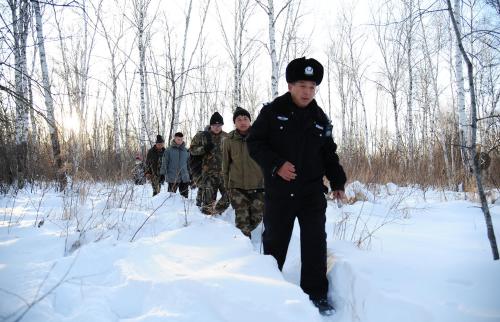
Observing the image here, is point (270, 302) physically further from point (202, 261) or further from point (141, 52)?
point (141, 52)

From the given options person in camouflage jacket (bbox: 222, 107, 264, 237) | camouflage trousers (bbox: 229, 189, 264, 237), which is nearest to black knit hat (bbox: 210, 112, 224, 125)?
person in camouflage jacket (bbox: 222, 107, 264, 237)

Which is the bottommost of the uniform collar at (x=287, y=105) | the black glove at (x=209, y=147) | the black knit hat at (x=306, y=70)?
the black glove at (x=209, y=147)

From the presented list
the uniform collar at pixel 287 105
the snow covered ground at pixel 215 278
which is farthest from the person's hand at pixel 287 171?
the snow covered ground at pixel 215 278

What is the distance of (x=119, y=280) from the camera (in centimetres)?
199

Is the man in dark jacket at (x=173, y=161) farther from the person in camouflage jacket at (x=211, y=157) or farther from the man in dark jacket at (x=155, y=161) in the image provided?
the person in camouflage jacket at (x=211, y=157)

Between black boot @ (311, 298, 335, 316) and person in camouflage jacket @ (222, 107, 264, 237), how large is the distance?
1.89 meters

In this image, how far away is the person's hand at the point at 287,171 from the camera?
86.7 inches

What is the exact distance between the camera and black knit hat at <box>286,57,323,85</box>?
7.73ft

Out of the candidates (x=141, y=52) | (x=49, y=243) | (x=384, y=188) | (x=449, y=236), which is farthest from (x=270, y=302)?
(x=141, y=52)

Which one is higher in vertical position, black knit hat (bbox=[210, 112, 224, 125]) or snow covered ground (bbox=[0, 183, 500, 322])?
black knit hat (bbox=[210, 112, 224, 125])

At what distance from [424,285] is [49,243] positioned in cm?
299

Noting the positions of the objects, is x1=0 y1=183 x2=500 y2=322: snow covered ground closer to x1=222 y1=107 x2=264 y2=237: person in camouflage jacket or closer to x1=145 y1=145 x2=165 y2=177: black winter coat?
x1=222 y1=107 x2=264 y2=237: person in camouflage jacket

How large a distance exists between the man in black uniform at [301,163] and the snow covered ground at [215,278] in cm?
24

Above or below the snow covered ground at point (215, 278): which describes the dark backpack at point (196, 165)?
above
